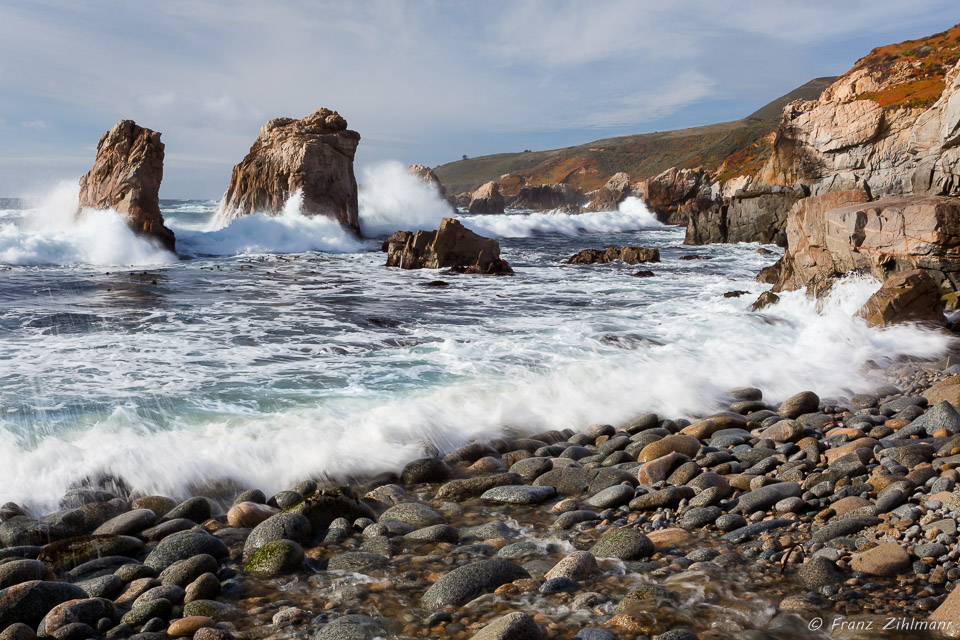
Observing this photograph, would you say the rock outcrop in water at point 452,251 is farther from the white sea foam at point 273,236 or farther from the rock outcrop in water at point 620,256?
the white sea foam at point 273,236

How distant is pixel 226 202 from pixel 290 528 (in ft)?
138

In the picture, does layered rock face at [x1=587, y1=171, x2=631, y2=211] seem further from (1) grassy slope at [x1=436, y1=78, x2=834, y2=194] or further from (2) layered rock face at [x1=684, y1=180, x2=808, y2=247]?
(2) layered rock face at [x1=684, y1=180, x2=808, y2=247]

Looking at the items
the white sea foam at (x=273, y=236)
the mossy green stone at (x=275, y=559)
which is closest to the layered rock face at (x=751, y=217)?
the white sea foam at (x=273, y=236)

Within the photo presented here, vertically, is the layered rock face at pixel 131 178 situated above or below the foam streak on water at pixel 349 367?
above

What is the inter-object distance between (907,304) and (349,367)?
8.88m

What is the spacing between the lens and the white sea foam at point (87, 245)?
26091mm

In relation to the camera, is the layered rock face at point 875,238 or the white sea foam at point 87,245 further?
the white sea foam at point 87,245

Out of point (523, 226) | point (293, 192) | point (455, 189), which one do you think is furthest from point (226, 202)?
point (455, 189)

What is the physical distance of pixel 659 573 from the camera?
377 centimetres

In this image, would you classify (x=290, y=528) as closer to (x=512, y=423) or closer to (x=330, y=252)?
(x=512, y=423)

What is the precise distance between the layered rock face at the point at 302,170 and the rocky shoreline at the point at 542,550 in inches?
1426

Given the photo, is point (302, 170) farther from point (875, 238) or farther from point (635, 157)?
point (635, 157)

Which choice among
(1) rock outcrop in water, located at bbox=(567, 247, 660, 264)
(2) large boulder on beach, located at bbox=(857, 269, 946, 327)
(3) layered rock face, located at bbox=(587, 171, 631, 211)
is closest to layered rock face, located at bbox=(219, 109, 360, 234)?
(1) rock outcrop in water, located at bbox=(567, 247, 660, 264)

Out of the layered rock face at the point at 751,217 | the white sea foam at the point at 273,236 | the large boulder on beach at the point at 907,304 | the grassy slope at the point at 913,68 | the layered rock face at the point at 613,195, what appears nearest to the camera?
the large boulder on beach at the point at 907,304
